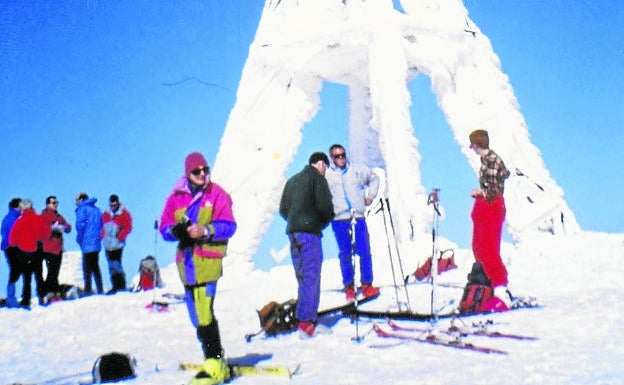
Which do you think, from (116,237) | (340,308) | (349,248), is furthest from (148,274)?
(340,308)

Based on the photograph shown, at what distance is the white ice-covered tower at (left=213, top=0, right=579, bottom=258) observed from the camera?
11.1 m

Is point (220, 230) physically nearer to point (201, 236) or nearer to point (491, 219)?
point (201, 236)

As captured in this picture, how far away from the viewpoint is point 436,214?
19.7 feet

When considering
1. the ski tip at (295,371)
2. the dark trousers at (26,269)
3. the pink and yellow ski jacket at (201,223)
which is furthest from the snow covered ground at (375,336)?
the dark trousers at (26,269)

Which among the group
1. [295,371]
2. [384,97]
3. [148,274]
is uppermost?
[384,97]

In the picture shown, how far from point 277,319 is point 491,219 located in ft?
7.05

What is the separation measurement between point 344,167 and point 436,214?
1.32 meters

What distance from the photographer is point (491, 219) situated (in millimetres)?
5719

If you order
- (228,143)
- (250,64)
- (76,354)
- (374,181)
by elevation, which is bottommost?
(76,354)

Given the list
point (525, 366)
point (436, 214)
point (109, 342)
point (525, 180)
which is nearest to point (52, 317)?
point (109, 342)

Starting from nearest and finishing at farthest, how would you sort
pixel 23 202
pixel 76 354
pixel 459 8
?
pixel 76 354 → pixel 23 202 → pixel 459 8

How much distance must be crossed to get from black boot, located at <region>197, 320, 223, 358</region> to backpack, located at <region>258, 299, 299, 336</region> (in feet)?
5.33

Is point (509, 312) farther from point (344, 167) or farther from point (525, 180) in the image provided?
point (525, 180)

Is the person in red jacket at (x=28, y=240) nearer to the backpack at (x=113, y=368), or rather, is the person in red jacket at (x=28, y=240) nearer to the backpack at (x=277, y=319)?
the backpack at (x=277, y=319)
